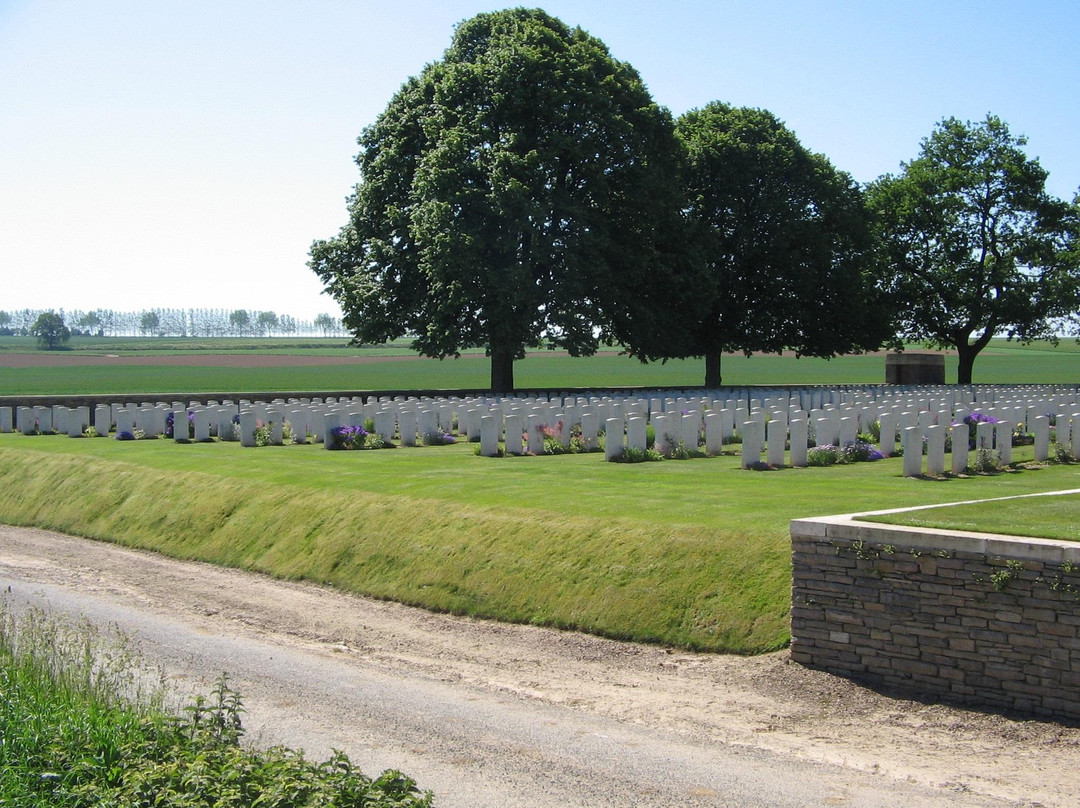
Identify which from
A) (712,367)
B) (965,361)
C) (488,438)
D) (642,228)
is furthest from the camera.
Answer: (965,361)

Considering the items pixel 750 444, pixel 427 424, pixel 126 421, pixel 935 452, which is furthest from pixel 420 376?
pixel 935 452

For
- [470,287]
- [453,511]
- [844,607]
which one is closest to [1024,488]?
[844,607]

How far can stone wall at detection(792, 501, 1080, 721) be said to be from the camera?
7242 mm

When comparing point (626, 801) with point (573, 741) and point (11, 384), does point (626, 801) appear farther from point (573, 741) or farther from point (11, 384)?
point (11, 384)

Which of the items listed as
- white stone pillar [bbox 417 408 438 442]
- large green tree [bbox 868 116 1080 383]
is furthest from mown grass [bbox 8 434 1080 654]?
large green tree [bbox 868 116 1080 383]

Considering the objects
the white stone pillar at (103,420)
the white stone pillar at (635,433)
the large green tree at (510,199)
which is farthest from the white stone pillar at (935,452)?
the white stone pillar at (103,420)

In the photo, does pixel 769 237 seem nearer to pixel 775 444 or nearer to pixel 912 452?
pixel 775 444

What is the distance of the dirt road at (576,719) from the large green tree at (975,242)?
123 ft

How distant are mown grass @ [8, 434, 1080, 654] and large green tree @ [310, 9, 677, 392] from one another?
1288 centimetres

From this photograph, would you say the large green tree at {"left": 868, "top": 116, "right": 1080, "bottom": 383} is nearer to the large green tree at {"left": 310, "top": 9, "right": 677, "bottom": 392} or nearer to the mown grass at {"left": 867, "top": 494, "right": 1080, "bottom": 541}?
the large green tree at {"left": 310, "top": 9, "right": 677, "bottom": 392}

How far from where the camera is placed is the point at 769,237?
38.2 metres

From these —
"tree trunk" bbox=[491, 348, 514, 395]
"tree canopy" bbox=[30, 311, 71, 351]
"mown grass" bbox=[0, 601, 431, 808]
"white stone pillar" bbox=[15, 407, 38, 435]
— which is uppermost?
"tree canopy" bbox=[30, 311, 71, 351]

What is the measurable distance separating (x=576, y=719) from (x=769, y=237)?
32.9 meters

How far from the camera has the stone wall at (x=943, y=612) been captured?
23.8 feet
